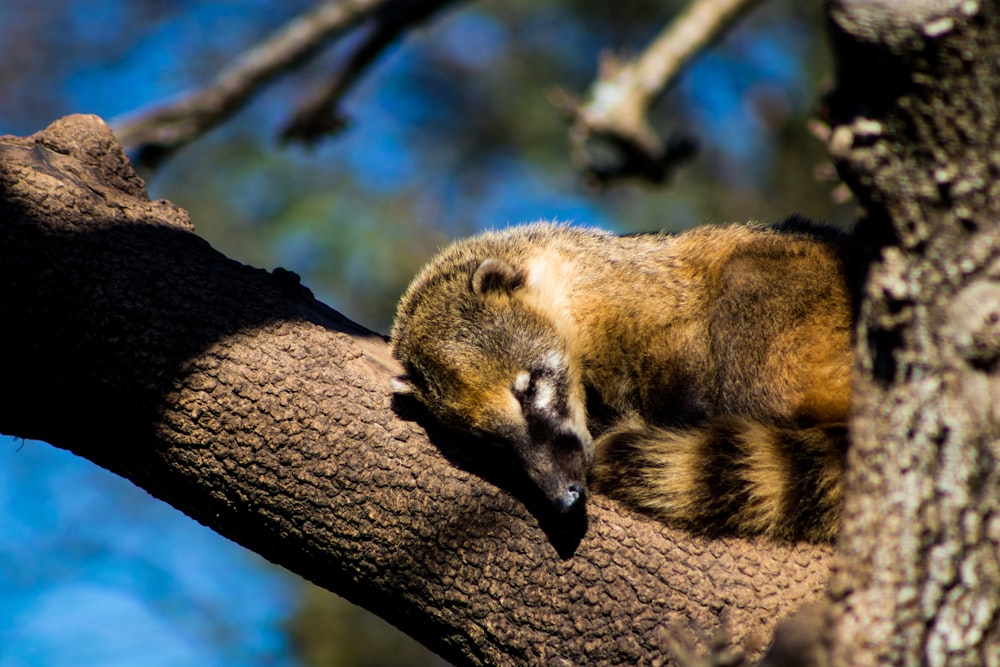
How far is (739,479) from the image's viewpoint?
2.64 m

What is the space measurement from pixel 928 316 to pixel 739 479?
3.46 feet

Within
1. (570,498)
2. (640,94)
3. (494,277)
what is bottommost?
(570,498)

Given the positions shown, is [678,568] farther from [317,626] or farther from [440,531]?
[317,626]

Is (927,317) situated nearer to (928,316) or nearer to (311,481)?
(928,316)

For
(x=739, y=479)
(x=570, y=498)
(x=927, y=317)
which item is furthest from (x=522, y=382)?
(x=927, y=317)

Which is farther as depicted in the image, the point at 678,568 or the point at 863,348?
the point at 678,568

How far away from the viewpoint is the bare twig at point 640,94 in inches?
206

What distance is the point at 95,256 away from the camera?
2.54 m

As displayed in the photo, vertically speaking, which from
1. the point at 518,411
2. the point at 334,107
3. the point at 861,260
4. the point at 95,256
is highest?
the point at 334,107

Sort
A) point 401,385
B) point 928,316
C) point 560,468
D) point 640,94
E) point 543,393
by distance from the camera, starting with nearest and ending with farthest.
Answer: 1. point 928,316
2. point 560,468
3. point 401,385
4. point 543,393
5. point 640,94

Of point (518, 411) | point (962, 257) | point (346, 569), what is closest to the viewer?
point (962, 257)

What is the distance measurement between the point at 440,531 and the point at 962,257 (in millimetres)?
1488

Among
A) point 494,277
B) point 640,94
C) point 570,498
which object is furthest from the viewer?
point 640,94

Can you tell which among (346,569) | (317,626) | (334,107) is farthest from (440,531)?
(317,626)
